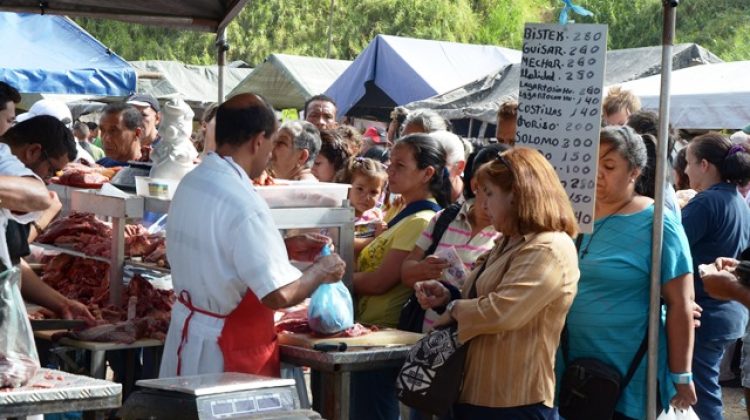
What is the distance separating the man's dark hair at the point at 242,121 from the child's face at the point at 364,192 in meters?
2.12

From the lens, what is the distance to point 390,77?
685 inches

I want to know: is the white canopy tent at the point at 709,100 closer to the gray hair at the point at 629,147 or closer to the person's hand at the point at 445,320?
the gray hair at the point at 629,147

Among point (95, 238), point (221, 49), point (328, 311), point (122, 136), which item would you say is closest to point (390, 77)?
point (122, 136)

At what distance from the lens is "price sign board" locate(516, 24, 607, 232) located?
4.71 metres

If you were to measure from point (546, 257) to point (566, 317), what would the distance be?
661 mm

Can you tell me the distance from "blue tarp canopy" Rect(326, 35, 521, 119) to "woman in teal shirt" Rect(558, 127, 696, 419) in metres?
12.6

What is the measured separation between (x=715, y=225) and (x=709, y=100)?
5.12 meters

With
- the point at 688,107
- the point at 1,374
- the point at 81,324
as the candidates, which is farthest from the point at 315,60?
the point at 1,374

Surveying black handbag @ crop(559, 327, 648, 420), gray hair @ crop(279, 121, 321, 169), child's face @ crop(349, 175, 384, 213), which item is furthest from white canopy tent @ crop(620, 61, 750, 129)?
black handbag @ crop(559, 327, 648, 420)

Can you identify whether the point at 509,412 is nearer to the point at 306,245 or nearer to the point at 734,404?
the point at 306,245

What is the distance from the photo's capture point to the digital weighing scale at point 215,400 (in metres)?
3.59

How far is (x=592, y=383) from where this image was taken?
4570 millimetres

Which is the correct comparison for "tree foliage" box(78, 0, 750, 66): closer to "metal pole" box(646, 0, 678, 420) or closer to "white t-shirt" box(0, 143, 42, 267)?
"metal pole" box(646, 0, 678, 420)

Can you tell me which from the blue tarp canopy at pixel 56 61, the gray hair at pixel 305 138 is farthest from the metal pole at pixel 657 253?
the blue tarp canopy at pixel 56 61
